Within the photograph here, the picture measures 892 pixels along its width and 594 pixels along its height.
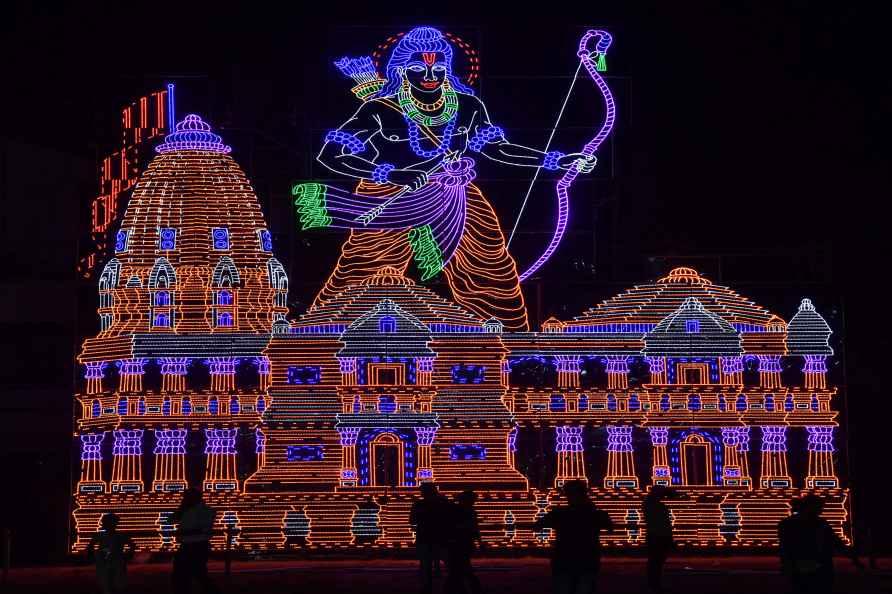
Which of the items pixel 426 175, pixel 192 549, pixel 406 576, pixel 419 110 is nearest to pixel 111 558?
pixel 192 549

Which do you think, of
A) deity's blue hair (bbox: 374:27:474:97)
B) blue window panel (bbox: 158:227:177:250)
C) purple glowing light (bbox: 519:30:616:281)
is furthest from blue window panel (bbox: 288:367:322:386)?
deity's blue hair (bbox: 374:27:474:97)

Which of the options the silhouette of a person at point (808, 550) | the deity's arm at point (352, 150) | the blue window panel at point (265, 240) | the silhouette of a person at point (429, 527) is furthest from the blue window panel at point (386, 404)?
the silhouette of a person at point (808, 550)

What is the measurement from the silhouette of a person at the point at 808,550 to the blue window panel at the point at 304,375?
12583 millimetres

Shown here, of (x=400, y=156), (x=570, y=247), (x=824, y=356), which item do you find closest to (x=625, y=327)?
(x=570, y=247)

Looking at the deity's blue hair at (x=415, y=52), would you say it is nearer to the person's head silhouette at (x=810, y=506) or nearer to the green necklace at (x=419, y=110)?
the green necklace at (x=419, y=110)

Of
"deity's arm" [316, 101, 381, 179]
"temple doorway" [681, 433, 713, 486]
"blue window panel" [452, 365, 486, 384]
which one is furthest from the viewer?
"deity's arm" [316, 101, 381, 179]

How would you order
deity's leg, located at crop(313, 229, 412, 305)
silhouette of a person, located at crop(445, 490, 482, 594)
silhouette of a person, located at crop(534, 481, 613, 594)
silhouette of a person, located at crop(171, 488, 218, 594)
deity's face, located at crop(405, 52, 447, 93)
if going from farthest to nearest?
deity's face, located at crop(405, 52, 447, 93) → deity's leg, located at crop(313, 229, 412, 305) → silhouette of a person, located at crop(445, 490, 482, 594) → silhouette of a person, located at crop(171, 488, 218, 594) → silhouette of a person, located at crop(534, 481, 613, 594)

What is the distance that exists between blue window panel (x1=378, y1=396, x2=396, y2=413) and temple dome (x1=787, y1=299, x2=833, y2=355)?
7918mm

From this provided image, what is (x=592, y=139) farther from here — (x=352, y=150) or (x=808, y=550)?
(x=808, y=550)

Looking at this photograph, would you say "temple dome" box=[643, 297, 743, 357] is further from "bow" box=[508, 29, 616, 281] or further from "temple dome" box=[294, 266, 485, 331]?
"temple dome" box=[294, 266, 485, 331]

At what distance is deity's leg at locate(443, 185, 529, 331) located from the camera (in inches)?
1075

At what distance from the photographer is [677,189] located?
29125 millimetres

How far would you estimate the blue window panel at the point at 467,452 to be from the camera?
26.6 metres

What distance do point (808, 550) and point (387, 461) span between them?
1214 cm
